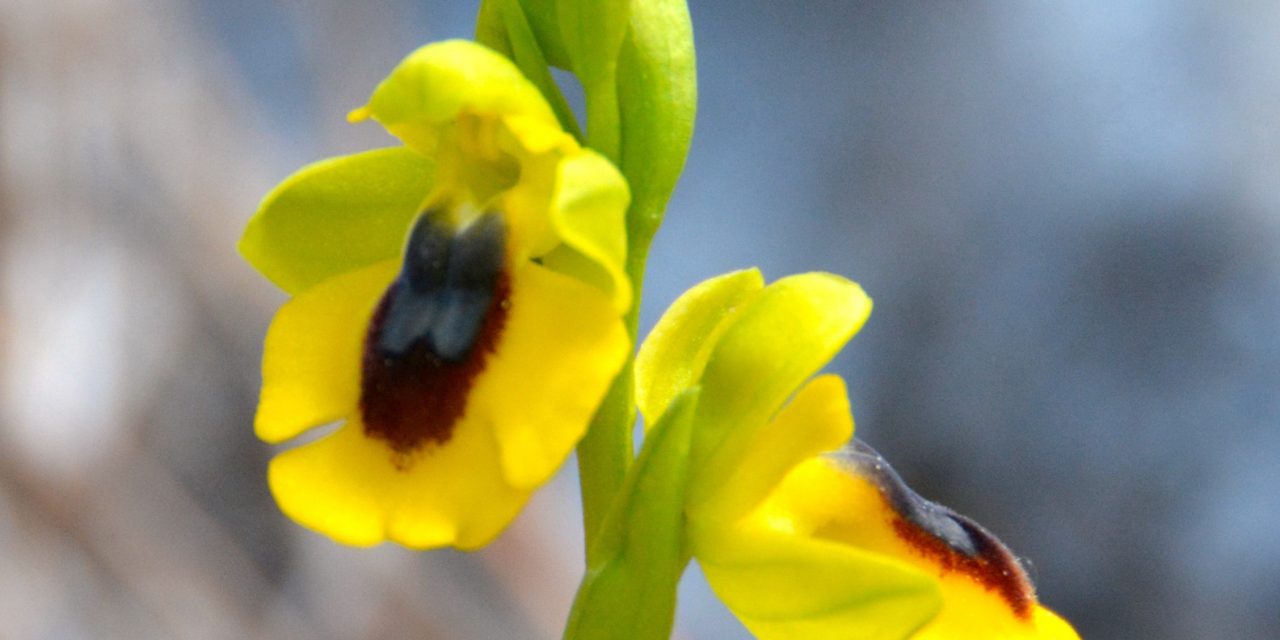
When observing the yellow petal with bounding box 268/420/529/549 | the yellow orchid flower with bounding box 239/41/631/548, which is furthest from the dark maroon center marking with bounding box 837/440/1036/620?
the yellow petal with bounding box 268/420/529/549

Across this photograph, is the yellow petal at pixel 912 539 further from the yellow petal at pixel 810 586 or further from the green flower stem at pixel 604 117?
the green flower stem at pixel 604 117

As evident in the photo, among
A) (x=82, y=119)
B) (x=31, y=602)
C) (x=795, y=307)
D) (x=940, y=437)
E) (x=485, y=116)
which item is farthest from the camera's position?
(x=940, y=437)

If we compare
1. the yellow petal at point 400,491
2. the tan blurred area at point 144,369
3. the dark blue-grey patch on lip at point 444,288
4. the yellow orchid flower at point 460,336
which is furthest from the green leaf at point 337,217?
the tan blurred area at point 144,369

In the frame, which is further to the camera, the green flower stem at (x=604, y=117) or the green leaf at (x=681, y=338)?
the green leaf at (x=681, y=338)

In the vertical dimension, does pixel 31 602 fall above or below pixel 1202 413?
below

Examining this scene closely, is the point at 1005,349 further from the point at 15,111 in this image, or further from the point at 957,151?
the point at 15,111

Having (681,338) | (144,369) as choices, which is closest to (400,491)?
(681,338)

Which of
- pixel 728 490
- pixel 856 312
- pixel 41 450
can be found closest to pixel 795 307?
pixel 856 312

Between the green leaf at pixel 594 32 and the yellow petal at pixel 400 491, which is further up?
the green leaf at pixel 594 32
